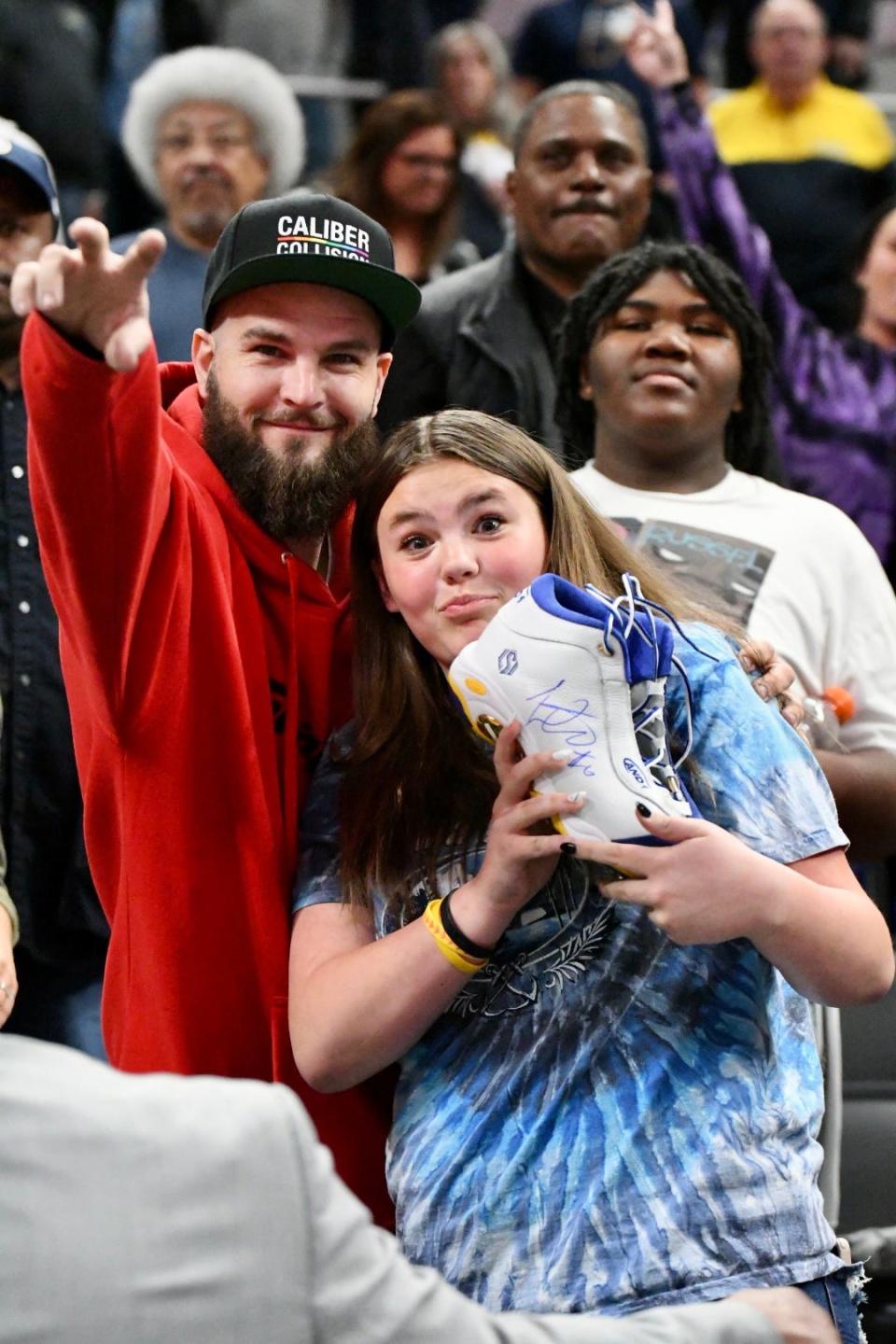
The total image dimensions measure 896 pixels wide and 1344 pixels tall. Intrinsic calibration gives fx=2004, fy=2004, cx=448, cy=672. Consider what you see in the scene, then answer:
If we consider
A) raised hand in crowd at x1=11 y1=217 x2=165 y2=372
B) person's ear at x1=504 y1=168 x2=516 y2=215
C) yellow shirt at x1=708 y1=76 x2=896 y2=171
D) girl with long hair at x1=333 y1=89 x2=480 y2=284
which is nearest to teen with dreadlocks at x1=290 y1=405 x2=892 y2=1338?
raised hand in crowd at x1=11 y1=217 x2=165 y2=372

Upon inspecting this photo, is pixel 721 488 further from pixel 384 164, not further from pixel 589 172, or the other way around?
pixel 384 164

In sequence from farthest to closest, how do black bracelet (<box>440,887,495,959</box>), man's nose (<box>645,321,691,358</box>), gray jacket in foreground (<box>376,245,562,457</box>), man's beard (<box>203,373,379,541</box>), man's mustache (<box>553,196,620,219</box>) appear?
man's mustache (<box>553,196,620,219</box>)
gray jacket in foreground (<box>376,245,562,457</box>)
man's nose (<box>645,321,691,358</box>)
man's beard (<box>203,373,379,541</box>)
black bracelet (<box>440,887,495,959</box>)

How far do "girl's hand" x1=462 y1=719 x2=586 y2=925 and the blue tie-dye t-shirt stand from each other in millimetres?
112

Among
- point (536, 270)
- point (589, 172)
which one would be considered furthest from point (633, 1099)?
point (589, 172)

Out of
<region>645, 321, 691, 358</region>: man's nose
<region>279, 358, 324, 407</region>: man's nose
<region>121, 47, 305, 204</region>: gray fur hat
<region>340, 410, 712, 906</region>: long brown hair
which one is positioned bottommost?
<region>340, 410, 712, 906</region>: long brown hair

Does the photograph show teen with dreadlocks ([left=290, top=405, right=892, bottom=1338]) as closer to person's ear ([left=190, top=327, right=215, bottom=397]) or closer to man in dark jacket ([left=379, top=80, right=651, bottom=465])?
person's ear ([left=190, top=327, right=215, bottom=397])

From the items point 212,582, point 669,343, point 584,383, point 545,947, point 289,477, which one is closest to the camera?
point 545,947

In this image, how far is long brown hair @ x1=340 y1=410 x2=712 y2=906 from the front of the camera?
7.84 feet

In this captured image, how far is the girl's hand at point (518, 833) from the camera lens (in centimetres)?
211

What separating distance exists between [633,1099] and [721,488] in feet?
5.59

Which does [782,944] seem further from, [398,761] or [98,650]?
[98,650]

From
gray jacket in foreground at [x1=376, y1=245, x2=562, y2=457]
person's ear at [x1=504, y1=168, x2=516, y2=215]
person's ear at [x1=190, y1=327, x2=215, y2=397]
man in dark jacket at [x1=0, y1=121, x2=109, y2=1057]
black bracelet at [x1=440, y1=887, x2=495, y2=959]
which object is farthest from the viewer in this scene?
person's ear at [x1=504, y1=168, x2=516, y2=215]

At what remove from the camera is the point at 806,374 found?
4355mm

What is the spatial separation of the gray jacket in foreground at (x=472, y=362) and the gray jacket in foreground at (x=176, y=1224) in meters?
2.87
